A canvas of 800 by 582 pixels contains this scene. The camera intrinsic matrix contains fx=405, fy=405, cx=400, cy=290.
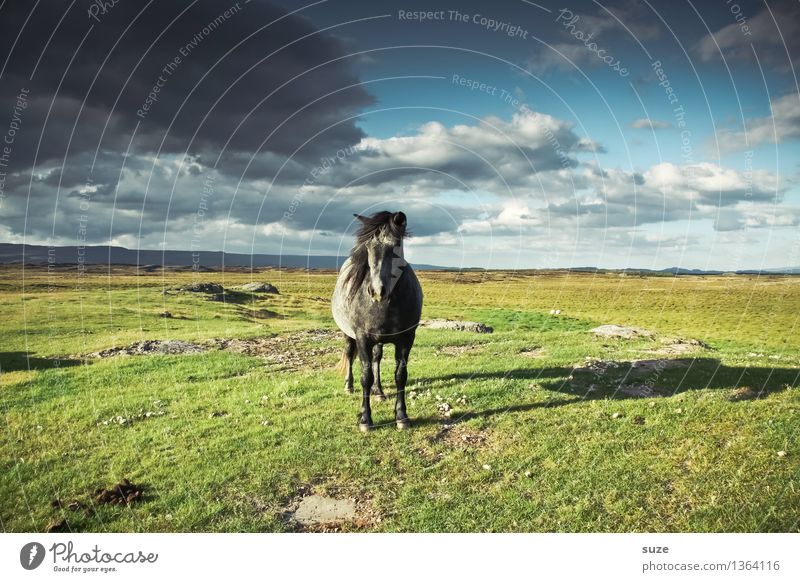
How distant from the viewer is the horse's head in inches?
321

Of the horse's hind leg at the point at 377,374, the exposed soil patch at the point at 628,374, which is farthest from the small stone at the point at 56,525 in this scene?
the exposed soil patch at the point at 628,374

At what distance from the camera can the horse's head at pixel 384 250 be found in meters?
8.16

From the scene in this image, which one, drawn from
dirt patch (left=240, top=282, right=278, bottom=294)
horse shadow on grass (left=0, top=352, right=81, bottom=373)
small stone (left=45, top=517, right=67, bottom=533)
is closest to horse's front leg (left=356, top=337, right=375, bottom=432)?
small stone (left=45, top=517, right=67, bottom=533)

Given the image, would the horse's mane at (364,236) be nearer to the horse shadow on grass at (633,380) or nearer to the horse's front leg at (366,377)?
the horse's front leg at (366,377)

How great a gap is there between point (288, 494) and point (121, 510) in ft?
8.67

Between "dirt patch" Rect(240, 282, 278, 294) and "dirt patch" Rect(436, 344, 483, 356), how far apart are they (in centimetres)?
3311

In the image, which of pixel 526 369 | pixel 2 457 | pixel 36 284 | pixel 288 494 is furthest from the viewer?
pixel 36 284

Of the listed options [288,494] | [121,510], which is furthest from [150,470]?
[288,494]

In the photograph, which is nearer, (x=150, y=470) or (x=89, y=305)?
(x=150, y=470)

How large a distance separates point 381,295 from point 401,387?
2.78 metres

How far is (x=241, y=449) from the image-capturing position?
8.55m

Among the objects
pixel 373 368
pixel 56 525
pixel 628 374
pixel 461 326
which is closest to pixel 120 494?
pixel 56 525

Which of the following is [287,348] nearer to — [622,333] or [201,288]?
[622,333]

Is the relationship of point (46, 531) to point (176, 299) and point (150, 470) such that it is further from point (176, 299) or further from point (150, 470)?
point (176, 299)
